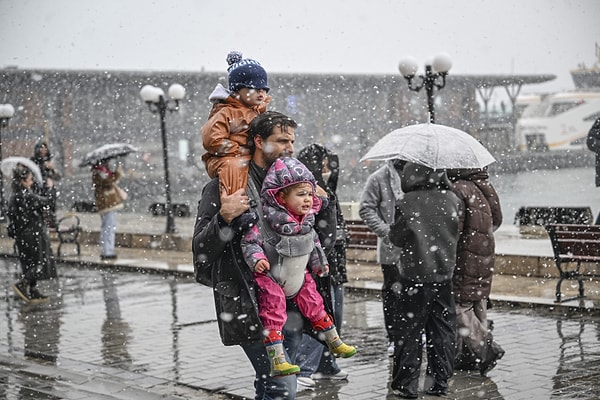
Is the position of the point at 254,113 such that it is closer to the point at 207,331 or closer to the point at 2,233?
the point at 207,331

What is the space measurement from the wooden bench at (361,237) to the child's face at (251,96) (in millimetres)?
8041

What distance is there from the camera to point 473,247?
285 inches

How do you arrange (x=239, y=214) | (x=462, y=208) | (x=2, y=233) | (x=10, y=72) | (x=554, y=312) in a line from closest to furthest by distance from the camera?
1. (x=239, y=214)
2. (x=462, y=208)
3. (x=554, y=312)
4. (x=2, y=233)
5. (x=10, y=72)

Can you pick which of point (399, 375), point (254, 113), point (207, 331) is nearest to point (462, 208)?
point (399, 375)

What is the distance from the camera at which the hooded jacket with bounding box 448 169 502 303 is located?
23.8 feet

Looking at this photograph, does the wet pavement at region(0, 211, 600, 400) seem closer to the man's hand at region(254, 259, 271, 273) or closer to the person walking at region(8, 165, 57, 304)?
the person walking at region(8, 165, 57, 304)

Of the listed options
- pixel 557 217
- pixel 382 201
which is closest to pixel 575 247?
pixel 382 201

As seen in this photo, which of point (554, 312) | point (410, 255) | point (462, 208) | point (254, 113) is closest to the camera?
point (254, 113)

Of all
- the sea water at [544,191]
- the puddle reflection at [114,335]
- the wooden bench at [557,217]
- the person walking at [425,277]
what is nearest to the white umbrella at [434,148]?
the person walking at [425,277]

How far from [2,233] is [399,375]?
18.7 metres

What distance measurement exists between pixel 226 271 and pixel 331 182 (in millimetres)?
3364

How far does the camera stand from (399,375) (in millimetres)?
6668

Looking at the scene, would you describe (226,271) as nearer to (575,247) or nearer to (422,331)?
(422,331)

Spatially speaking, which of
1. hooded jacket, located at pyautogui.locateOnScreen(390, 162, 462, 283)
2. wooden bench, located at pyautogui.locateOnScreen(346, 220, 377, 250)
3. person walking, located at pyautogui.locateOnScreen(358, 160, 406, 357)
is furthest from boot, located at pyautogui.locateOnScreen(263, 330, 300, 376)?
wooden bench, located at pyautogui.locateOnScreen(346, 220, 377, 250)
